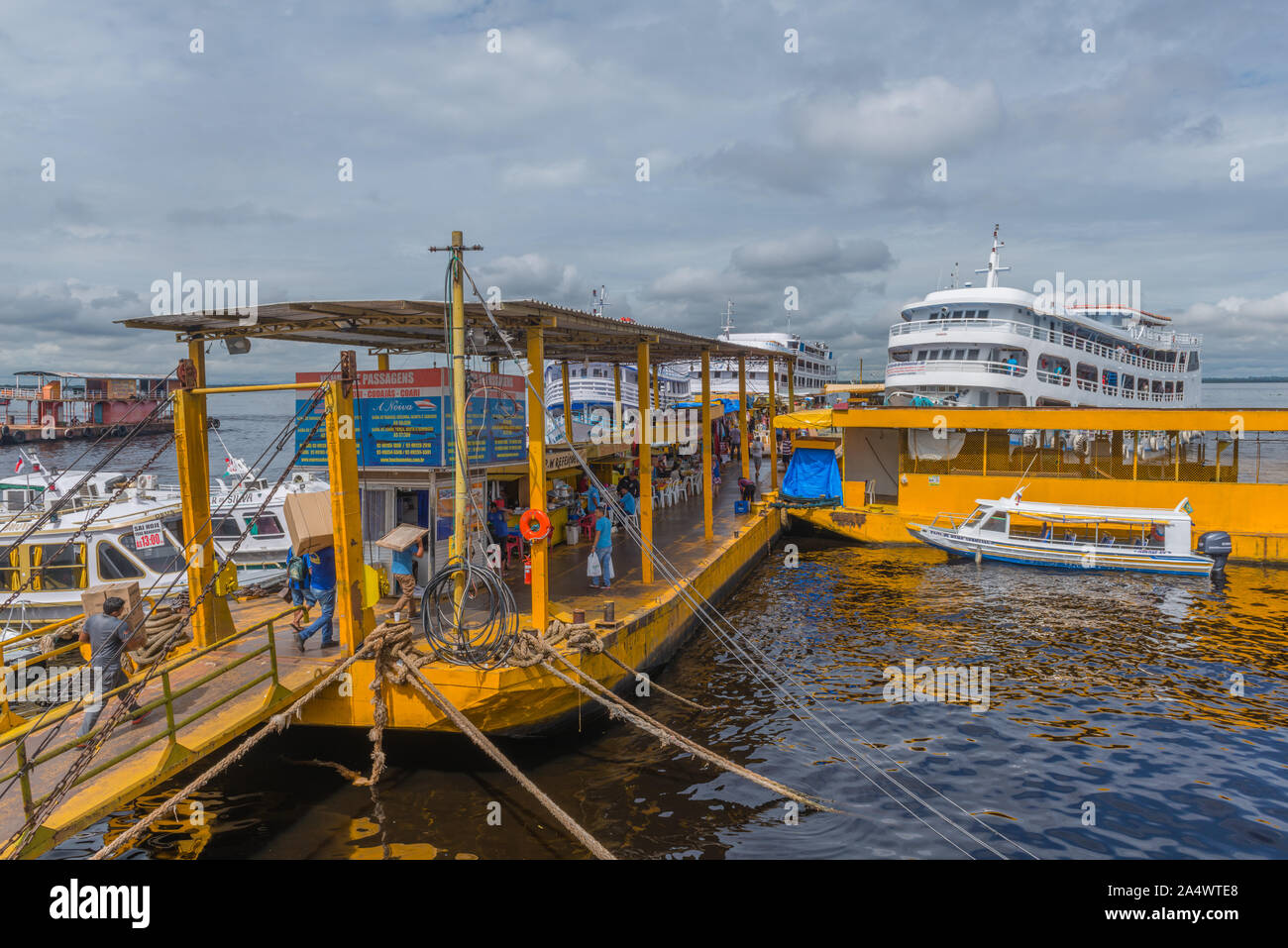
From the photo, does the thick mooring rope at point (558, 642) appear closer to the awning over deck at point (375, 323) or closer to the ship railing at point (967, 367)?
the awning over deck at point (375, 323)

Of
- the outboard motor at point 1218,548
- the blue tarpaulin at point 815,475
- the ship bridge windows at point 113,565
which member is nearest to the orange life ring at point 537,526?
the ship bridge windows at point 113,565

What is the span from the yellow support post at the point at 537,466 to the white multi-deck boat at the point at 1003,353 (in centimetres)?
2493

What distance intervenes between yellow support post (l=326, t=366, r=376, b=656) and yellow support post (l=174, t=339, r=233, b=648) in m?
2.08

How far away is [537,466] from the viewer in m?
9.49

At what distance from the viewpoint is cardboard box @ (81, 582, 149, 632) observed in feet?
27.3

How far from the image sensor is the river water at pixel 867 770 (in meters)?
7.84

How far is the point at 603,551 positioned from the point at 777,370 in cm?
6378

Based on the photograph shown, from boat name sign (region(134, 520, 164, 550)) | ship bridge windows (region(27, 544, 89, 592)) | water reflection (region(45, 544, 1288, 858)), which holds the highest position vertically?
boat name sign (region(134, 520, 164, 550))

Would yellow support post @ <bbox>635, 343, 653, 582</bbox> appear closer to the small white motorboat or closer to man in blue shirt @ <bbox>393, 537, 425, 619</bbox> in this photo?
man in blue shirt @ <bbox>393, 537, 425, 619</bbox>
